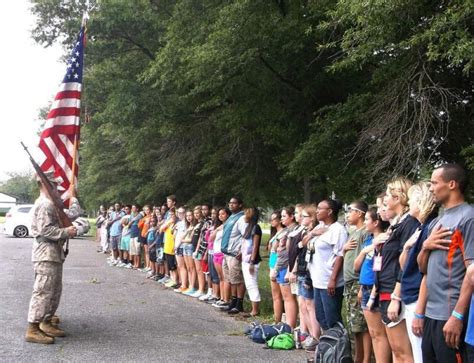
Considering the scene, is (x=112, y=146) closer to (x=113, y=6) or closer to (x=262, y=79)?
(x=113, y=6)

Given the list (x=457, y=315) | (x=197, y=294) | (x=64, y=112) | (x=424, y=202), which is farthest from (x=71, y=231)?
(x=457, y=315)

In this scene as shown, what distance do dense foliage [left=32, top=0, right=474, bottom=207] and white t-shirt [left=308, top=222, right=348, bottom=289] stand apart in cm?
261

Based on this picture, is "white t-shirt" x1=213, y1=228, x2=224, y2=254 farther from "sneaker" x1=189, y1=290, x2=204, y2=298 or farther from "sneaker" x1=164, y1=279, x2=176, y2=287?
"sneaker" x1=164, y1=279, x2=176, y2=287

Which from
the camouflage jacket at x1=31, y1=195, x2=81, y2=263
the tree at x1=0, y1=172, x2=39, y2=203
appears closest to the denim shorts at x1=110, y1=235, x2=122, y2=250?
the camouflage jacket at x1=31, y1=195, x2=81, y2=263

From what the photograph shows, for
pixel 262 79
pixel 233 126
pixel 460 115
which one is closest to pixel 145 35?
pixel 233 126

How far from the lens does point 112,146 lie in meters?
32.3

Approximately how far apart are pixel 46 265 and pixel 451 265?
5.47 meters

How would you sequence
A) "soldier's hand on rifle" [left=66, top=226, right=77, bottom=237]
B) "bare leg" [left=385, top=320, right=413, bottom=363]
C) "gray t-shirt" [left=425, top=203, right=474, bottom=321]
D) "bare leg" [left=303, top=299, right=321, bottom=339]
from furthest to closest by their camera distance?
"soldier's hand on rifle" [left=66, top=226, right=77, bottom=237]
"bare leg" [left=303, top=299, right=321, bottom=339]
"bare leg" [left=385, top=320, right=413, bottom=363]
"gray t-shirt" [left=425, top=203, right=474, bottom=321]

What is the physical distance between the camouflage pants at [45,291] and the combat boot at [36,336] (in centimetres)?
9

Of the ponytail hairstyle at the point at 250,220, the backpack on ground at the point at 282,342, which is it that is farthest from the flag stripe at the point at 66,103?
the backpack on ground at the point at 282,342

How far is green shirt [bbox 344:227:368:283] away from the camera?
594cm

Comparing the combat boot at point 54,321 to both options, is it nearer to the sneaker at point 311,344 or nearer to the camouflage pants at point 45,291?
the camouflage pants at point 45,291

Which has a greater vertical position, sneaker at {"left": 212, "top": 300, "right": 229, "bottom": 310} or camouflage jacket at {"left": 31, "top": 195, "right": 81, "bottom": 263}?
camouflage jacket at {"left": 31, "top": 195, "right": 81, "bottom": 263}

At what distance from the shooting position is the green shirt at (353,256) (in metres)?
5.94
